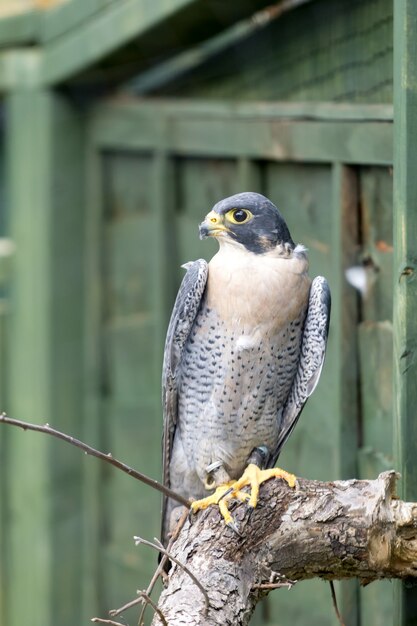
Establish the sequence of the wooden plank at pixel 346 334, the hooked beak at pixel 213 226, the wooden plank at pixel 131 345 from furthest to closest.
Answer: the wooden plank at pixel 131 345, the wooden plank at pixel 346 334, the hooked beak at pixel 213 226

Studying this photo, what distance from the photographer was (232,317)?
8.84 ft

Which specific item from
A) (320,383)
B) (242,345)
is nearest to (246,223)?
(242,345)

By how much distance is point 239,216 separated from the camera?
2.59 metres

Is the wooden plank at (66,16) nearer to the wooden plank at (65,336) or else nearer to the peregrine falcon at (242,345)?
the wooden plank at (65,336)

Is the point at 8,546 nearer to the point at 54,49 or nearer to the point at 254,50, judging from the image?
the point at 54,49

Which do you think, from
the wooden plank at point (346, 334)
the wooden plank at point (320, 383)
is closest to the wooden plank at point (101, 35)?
the wooden plank at point (320, 383)

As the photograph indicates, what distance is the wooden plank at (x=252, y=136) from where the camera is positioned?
2.91 metres

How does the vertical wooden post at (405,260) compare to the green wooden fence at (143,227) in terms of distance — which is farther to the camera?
the green wooden fence at (143,227)

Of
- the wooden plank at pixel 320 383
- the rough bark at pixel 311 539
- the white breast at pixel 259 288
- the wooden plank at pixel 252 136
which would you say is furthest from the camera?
the wooden plank at pixel 320 383

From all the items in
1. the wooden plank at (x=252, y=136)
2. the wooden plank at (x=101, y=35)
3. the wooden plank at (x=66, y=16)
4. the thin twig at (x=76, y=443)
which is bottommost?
the thin twig at (x=76, y=443)

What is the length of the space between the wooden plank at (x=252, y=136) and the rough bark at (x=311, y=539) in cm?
91

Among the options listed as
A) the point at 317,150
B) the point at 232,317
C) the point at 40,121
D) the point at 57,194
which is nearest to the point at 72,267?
the point at 57,194

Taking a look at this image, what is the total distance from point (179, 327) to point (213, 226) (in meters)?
0.30

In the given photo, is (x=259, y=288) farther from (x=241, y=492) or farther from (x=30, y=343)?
(x=30, y=343)
